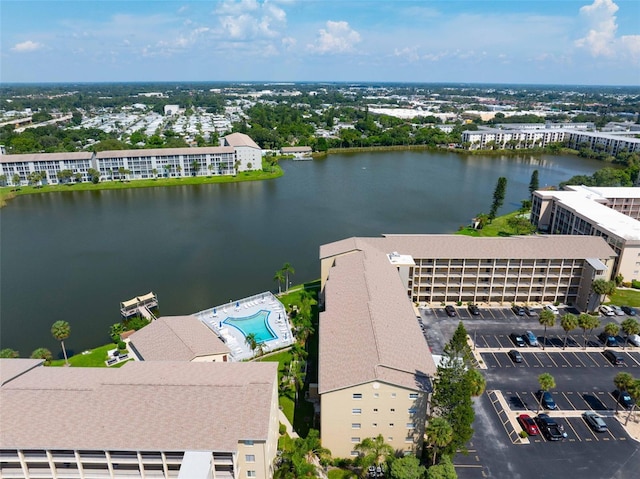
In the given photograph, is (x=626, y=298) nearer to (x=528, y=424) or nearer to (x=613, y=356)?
(x=613, y=356)

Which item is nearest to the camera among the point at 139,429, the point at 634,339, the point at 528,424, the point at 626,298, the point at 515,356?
the point at 139,429

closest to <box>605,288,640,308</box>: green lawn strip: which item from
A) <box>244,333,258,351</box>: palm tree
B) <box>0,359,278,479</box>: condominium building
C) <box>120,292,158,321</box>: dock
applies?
<box>244,333,258,351</box>: palm tree

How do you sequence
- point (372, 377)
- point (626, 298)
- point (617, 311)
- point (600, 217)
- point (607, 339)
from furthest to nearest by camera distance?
point (600, 217), point (626, 298), point (617, 311), point (607, 339), point (372, 377)

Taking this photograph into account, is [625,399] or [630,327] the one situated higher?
[630,327]

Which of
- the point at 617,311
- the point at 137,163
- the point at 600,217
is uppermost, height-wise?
the point at 600,217

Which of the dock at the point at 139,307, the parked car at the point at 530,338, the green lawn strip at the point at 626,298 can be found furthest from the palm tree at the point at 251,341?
the green lawn strip at the point at 626,298

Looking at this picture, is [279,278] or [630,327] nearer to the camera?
[630,327]

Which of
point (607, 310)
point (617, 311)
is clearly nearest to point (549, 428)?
point (607, 310)
